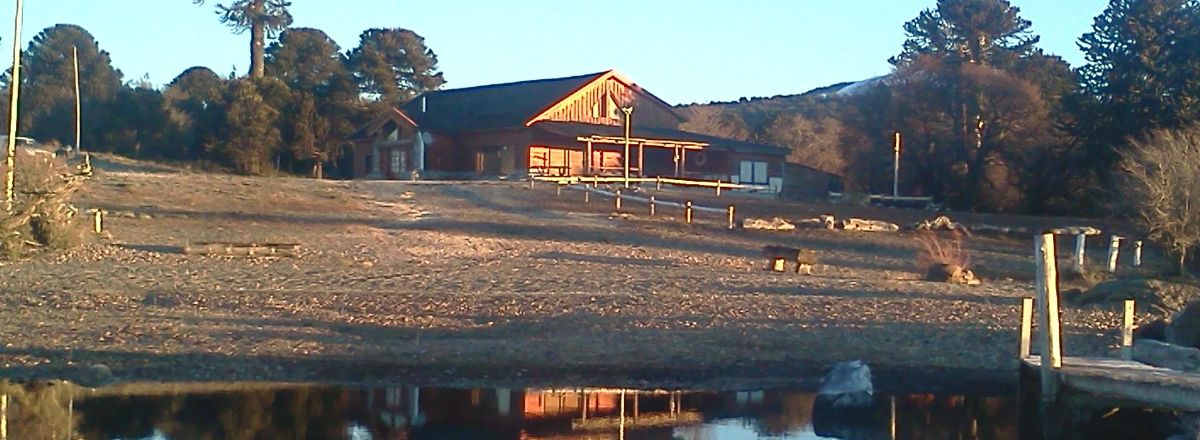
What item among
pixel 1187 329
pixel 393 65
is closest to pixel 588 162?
pixel 393 65

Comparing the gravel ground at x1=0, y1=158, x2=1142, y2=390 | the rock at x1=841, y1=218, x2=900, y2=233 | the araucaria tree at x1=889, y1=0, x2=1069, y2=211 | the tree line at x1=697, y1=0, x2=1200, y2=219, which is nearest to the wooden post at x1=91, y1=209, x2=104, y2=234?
the gravel ground at x1=0, y1=158, x2=1142, y2=390

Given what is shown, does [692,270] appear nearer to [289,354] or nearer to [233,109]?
[289,354]

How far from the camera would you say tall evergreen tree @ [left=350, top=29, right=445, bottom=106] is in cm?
7775

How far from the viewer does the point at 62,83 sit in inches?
3337

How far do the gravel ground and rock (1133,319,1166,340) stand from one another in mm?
489

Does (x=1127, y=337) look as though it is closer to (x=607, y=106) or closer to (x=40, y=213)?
(x=40, y=213)

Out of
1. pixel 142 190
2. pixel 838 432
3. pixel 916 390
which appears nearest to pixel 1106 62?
pixel 142 190

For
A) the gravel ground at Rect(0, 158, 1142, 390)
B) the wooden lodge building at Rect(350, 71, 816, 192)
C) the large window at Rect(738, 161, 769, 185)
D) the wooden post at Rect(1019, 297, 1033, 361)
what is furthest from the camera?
the large window at Rect(738, 161, 769, 185)

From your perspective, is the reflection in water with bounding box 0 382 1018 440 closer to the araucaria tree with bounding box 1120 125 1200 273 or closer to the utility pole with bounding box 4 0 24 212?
the utility pole with bounding box 4 0 24 212

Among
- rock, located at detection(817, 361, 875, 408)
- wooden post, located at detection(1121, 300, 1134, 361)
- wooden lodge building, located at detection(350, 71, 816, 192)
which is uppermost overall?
wooden lodge building, located at detection(350, 71, 816, 192)

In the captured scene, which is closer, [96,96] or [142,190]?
[142,190]

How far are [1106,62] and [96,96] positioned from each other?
57.5m

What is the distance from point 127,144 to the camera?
67.9m

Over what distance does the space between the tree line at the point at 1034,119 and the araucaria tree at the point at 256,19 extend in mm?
33252
